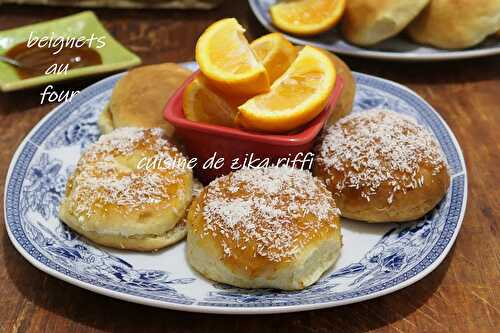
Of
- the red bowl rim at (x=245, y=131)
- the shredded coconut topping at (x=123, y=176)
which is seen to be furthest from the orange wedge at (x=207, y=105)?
the shredded coconut topping at (x=123, y=176)

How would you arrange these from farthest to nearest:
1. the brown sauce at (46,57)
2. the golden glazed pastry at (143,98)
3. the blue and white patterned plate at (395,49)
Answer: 1. the blue and white patterned plate at (395,49)
2. the brown sauce at (46,57)
3. the golden glazed pastry at (143,98)

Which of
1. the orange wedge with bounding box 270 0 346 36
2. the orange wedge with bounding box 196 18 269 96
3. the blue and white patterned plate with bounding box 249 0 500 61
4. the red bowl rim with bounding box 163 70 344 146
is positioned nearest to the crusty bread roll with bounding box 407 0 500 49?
the blue and white patterned plate with bounding box 249 0 500 61

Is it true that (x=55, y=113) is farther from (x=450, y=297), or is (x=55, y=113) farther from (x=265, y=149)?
(x=450, y=297)

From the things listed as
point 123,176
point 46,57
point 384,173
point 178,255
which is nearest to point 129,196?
point 123,176

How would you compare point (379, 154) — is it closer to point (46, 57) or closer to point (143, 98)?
point (143, 98)

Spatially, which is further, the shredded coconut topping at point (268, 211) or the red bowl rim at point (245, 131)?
the red bowl rim at point (245, 131)

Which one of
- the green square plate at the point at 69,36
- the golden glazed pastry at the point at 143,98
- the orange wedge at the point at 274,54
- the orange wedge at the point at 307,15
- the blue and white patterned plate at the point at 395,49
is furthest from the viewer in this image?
the orange wedge at the point at 307,15

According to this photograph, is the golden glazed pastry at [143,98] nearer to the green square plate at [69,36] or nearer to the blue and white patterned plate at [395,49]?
the green square plate at [69,36]
